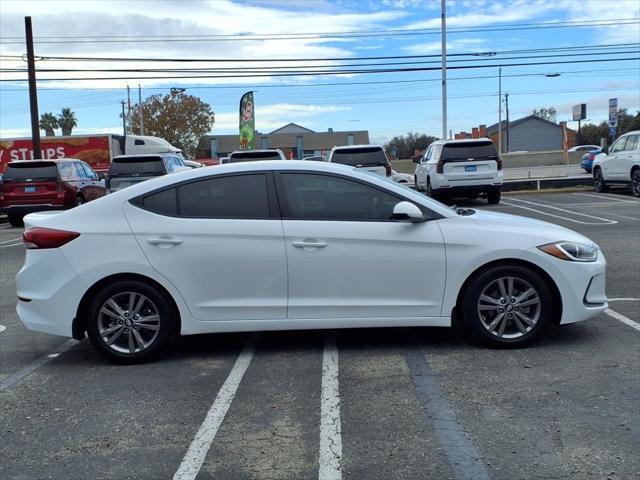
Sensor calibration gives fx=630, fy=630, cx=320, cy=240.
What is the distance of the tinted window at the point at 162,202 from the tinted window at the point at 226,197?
6cm

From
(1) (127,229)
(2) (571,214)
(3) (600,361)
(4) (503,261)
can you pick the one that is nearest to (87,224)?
(1) (127,229)

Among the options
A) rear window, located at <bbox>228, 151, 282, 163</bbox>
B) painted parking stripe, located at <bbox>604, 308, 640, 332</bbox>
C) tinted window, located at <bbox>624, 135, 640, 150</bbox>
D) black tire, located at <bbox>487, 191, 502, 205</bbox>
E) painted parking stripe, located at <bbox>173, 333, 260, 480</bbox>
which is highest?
tinted window, located at <bbox>624, 135, 640, 150</bbox>

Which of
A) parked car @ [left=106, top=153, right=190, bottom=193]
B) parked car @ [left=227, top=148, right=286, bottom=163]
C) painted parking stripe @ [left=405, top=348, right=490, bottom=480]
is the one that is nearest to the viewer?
painted parking stripe @ [left=405, top=348, right=490, bottom=480]

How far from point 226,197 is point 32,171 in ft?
44.3

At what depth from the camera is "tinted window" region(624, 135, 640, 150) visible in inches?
716

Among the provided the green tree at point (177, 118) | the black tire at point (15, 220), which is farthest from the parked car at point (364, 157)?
the green tree at point (177, 118)

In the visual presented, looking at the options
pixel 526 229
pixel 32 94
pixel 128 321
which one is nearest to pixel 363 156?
pixel 526 229

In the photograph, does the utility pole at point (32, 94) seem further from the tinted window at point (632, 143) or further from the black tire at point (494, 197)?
the tinted window at point (632, 143)

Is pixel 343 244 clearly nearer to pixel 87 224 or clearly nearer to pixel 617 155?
pixel 87 224

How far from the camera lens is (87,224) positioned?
5.09 m

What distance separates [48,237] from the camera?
507 centimetres

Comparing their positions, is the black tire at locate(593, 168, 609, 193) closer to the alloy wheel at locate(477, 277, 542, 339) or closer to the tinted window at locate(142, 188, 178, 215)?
the alloy wheel at locate(477, 277, 542, 339)

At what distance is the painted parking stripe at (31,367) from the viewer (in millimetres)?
4838

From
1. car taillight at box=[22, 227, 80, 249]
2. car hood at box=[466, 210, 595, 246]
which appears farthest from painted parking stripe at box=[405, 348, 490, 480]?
car taillight at box=[22, 227, 80, 249]
